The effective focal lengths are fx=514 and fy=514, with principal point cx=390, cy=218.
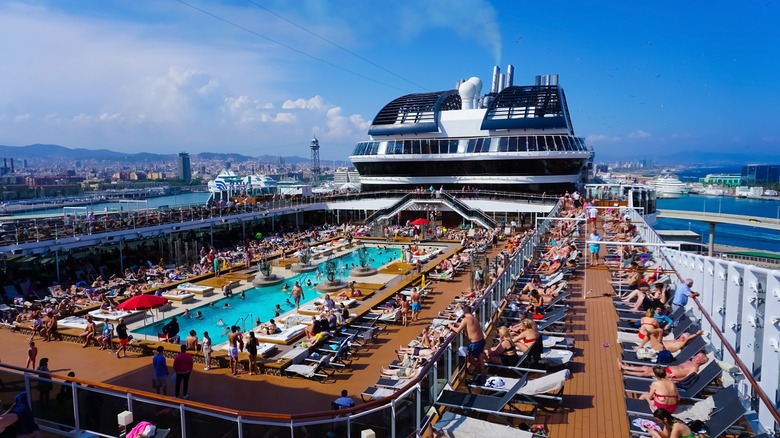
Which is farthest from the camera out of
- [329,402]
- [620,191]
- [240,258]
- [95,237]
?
[620,191]

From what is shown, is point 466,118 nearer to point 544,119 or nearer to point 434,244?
point 544,119

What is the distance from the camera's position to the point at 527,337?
22.4 feet

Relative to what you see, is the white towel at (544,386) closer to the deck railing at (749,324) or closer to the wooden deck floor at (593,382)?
the wooden deck floor at (593,382)

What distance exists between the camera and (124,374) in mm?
10672

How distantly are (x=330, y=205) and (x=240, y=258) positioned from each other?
14679 mm

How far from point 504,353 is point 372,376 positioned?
14.0ft

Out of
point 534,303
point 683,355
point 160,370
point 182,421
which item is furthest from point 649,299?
point 160,370

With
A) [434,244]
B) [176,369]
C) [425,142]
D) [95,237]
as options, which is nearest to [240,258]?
[95,237]

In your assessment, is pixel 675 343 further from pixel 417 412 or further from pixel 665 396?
pixel 417 412

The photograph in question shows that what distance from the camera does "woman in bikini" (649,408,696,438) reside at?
444 cm

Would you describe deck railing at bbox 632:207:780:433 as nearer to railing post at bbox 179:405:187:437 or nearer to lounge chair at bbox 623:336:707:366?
lounge chair at bbox 623:336:707:366

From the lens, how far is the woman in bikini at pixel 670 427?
444 cm

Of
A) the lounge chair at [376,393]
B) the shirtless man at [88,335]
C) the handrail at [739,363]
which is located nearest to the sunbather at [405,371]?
the lounge chair at [376,393]

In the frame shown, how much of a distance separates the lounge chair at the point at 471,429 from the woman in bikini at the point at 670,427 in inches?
45.4
